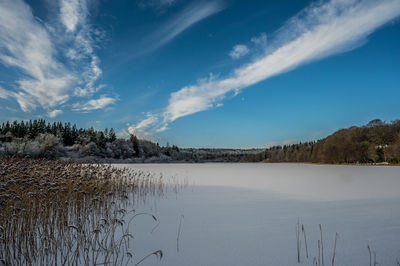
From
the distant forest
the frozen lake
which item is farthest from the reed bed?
the distant forest

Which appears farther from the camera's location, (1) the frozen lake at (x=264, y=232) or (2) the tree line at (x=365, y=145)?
(2) the tree line at (x=365, y=145)

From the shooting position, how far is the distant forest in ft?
126

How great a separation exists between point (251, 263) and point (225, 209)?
3.38 meters

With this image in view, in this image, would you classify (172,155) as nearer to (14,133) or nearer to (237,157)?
(237,157)

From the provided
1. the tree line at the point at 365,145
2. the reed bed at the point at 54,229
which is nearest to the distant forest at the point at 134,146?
the tree line at the point at 365,145

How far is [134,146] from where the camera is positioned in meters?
68.6

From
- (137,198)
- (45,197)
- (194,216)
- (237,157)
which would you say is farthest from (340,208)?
(237,157)

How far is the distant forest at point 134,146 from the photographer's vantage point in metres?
38.3

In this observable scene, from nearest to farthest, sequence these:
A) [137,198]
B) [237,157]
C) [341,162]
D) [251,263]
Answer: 1. [251,263]
2. [137,198]
3. [341,162]
4. [237,157]

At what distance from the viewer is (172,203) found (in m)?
7.54

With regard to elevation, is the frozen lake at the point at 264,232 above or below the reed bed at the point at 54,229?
below

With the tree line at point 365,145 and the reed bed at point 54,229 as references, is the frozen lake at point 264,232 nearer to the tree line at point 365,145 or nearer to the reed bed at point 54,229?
the reed bed at point 54,229

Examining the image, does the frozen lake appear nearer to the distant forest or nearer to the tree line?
the distant forest

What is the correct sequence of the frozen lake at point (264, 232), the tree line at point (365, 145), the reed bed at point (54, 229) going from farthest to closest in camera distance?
the tree line at point (365, 145)
the frozen lake at point (264, 232)
the reed bed at point (54, 229)
